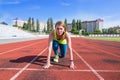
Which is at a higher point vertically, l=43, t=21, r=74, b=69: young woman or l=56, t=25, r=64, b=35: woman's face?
l=56, t=25, r=64, b=35: woman's face

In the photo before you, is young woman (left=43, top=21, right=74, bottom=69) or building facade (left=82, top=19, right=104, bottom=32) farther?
building facade (left=82, top=19, right=104, bottom=32)

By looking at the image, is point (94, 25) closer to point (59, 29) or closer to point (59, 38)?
point (59, 38)

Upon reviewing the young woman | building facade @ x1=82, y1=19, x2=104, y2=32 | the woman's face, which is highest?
building facade @ x1=82, y1=19, x2=104, y2=32

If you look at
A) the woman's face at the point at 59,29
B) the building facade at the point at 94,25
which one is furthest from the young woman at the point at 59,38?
the building facade at the point at 94,25

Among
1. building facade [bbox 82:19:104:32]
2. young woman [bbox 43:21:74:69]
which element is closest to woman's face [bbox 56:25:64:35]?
young woman [bbox 43:21:74:69]

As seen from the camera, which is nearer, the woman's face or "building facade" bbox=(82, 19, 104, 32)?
the woman's face

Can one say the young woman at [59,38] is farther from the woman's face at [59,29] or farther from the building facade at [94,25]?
the building facade at [94,25]

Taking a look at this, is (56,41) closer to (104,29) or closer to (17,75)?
(17,75)

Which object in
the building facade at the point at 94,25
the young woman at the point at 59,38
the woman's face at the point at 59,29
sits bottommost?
the young woman at the point at 59,38

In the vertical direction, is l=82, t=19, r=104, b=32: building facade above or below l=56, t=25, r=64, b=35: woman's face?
above

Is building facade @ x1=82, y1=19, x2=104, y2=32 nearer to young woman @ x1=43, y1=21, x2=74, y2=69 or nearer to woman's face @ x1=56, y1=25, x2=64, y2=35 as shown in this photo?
young woman @ x1=43, y1=21, x2=74, y2=69

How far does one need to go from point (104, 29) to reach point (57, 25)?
560ft

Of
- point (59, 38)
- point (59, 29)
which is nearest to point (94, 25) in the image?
point (59, 38)

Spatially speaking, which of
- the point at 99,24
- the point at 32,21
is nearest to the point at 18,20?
the point at 32,21
